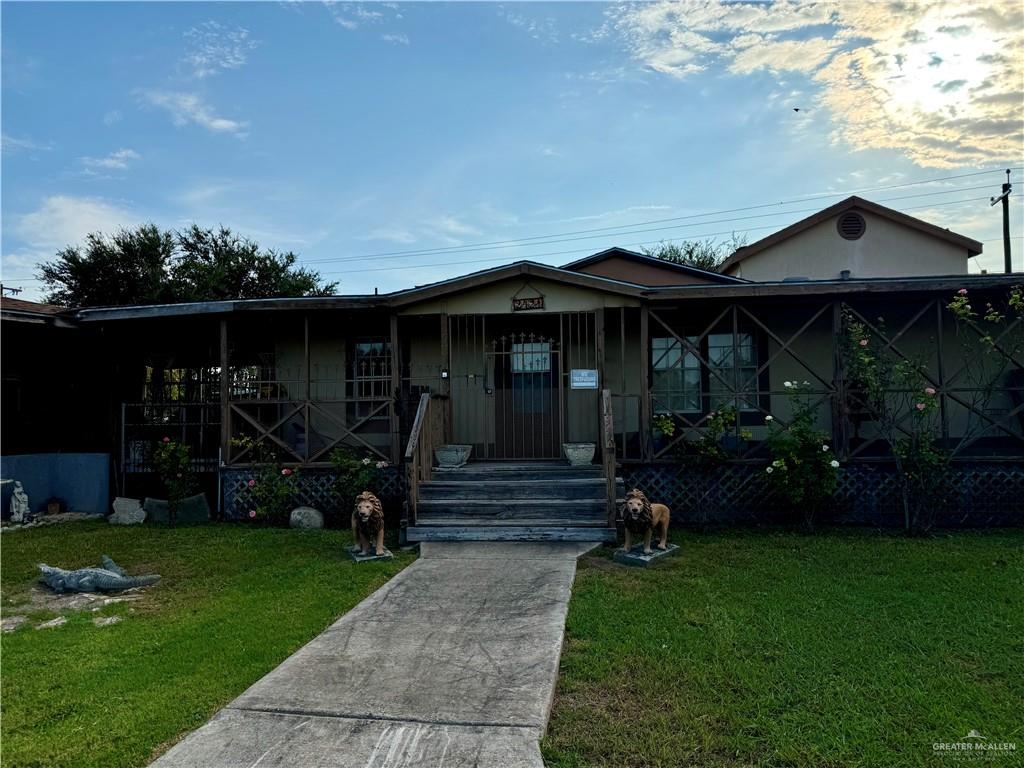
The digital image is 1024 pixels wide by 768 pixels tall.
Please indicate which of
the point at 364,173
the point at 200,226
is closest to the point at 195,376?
the point at 364,173

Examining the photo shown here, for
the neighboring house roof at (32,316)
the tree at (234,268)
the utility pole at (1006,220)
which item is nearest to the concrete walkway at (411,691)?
the neighboring house roof at (32,316)

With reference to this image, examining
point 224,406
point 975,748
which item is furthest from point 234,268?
point 975,748

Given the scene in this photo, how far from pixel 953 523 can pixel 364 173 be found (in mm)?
12972

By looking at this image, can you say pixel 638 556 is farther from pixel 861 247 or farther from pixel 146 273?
pixel 146 273

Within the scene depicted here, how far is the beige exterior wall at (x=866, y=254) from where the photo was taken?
57.9 feet

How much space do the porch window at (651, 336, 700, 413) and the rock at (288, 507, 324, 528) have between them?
5.30 m

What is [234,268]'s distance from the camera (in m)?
25.9

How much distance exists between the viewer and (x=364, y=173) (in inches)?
566

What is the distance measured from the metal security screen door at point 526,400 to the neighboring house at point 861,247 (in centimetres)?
1139

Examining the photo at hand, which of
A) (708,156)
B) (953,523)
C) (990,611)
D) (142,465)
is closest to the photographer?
(990,611)

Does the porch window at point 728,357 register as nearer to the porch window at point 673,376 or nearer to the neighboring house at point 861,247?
the porch window at point 673,376

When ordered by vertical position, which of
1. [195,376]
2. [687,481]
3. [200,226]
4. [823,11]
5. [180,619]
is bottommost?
[180,619]

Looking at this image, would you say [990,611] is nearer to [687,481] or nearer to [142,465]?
[687,481]

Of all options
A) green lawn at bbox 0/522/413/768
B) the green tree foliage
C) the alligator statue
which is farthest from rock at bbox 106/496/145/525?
the green tree foliage
